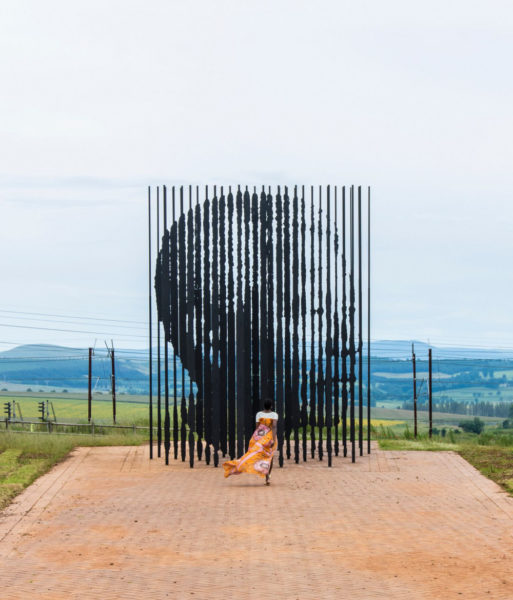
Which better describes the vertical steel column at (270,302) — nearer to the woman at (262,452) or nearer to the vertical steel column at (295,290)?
the vertical steel column at (295,290)

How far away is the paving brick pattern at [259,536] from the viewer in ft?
27.6

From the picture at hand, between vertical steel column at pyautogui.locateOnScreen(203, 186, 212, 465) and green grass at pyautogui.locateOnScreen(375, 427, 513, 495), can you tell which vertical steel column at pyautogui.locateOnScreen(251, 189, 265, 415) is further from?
green grass at pyautogui.locateOnScreen(375, 427, 513, 495)

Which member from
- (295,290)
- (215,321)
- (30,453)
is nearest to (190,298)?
(215,321)

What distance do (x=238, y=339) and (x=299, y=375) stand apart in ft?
4.30

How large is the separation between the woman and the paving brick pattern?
0.25m

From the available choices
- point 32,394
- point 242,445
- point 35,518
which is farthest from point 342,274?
point 32,394

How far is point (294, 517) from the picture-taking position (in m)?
11.8

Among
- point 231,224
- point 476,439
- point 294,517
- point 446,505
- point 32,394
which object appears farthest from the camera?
point 32,394

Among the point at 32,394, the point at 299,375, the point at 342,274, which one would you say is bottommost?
the point at 32,394

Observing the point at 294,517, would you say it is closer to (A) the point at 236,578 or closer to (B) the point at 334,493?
(B) the point at 334,493

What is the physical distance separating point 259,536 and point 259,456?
4.38m

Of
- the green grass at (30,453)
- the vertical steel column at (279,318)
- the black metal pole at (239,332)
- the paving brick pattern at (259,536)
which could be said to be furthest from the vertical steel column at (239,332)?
the green grass at (30,453)

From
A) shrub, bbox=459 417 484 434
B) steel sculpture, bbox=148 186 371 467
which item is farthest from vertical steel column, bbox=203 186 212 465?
shrub, bbox=459 417 484 434

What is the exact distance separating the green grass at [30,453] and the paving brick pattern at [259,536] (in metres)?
0.38
